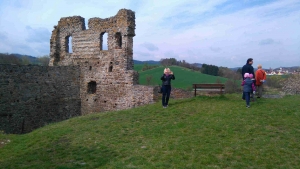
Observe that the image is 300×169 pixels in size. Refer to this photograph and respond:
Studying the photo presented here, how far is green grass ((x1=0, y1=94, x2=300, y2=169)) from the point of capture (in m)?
6.13

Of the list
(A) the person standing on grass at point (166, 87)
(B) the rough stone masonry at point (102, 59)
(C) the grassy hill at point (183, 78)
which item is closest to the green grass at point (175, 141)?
(A) the person standing on grass at point (166, 87)

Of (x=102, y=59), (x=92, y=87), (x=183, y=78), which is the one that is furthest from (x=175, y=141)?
(x=183, y=78)

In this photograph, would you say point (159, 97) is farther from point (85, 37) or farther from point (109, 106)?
point (85, 37)

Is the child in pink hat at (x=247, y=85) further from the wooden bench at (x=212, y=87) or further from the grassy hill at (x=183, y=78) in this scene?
the grassy hill at (x=183, y=78)

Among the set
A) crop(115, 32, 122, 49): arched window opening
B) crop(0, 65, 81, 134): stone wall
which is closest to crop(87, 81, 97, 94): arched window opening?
crop(0, 65, 81, 134): stone wall

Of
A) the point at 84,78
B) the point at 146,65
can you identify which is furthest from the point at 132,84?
the point at 146,65

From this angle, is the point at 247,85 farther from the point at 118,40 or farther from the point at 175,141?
the point at 118,40

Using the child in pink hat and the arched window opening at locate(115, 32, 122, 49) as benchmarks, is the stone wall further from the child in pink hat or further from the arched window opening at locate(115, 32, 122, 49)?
the child in pink hat

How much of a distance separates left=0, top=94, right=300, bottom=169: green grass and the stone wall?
13.3 ft

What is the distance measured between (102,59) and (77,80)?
2.31 meters

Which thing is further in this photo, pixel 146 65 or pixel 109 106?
pixel 146 65

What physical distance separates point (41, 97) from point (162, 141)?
10.1 metres

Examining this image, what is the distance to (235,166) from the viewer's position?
565 cm

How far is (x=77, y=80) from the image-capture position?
1747 centimetres
